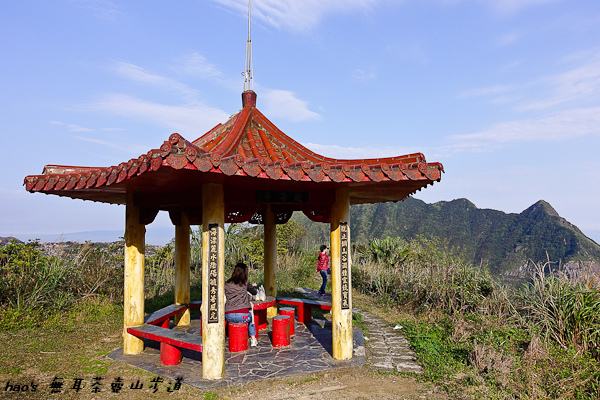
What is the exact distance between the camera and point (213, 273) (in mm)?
5375

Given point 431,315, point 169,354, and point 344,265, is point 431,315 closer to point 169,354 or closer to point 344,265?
point 344,265

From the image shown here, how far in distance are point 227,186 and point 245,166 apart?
1.49m

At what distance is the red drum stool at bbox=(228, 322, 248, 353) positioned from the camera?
6574mm

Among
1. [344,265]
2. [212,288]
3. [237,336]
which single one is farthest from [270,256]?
[212,288]

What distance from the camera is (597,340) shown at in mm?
5664

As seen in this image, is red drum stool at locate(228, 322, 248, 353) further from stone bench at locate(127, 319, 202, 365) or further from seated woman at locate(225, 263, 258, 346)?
stone bench at locate(127, 319, 202, 365)

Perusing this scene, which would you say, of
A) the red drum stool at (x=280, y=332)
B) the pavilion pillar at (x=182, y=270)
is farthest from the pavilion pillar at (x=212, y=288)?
the pavilion pillar at (x=182, y=270)

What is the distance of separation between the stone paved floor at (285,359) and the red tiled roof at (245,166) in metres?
2.64

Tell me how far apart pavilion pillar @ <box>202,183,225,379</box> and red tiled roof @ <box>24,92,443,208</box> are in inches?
19.1

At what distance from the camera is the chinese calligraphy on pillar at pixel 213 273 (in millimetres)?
5340

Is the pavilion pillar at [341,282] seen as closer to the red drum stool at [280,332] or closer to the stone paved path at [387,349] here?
the stone paved path at [387,349]

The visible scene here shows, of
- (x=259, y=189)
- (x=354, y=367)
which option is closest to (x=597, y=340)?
(x=354, y=367)

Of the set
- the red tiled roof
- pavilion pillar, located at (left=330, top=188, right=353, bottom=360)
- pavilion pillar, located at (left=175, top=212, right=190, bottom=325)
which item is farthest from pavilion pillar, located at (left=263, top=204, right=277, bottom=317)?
pavilion pillar, located at (left=330, top=188, right=353, bottom=360)

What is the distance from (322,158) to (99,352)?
5015 millimetres
